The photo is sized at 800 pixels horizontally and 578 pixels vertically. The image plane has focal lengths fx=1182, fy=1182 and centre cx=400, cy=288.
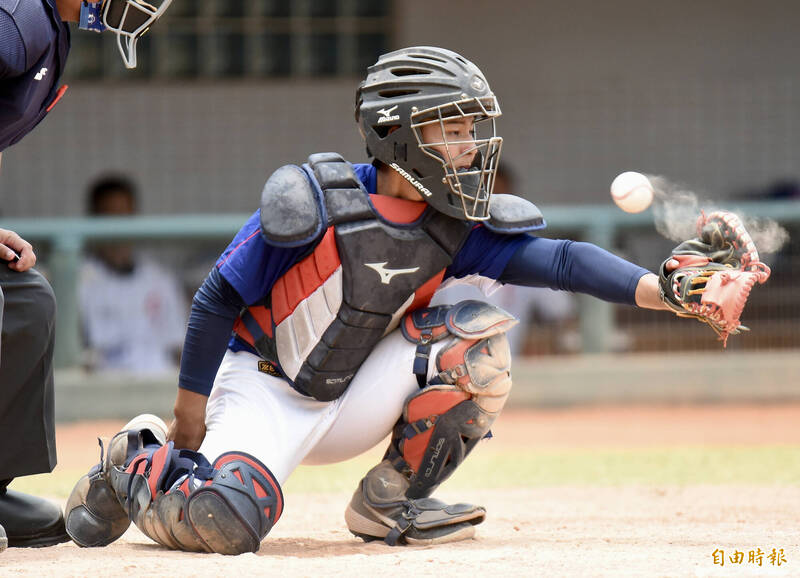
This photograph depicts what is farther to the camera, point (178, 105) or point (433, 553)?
point (178, 105)

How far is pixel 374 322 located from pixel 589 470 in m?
2.70

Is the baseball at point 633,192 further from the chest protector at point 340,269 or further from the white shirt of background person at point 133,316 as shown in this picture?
the white shirt of background person at point 133,316

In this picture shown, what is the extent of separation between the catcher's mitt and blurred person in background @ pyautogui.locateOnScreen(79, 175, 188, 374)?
201 inches

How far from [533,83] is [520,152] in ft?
2.61

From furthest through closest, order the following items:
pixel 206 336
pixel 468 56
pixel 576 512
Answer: pixel 468 56 → pixel 576 512 → pixel 206 336

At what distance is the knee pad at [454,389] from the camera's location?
144 inches

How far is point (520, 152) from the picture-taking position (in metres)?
10.1

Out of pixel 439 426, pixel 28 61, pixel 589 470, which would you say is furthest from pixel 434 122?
pixel 589 470

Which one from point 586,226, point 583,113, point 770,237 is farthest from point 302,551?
point 583,113

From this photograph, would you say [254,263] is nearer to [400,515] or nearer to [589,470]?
[400,515]

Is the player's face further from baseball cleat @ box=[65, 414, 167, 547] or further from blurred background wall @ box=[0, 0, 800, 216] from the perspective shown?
blurred background wall @ box=[0, 0, 800, 216]

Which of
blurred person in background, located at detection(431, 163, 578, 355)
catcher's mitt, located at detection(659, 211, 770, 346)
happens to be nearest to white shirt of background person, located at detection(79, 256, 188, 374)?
blurred person in background, located at detection(431, 163, 578, 355)

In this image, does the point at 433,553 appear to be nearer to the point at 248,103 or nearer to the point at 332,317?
the point at 332,317

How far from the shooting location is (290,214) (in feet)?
11.5
